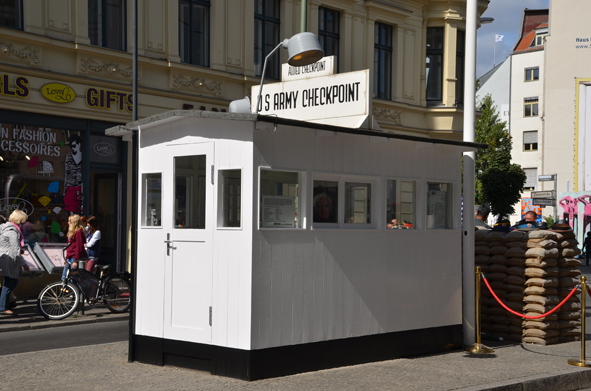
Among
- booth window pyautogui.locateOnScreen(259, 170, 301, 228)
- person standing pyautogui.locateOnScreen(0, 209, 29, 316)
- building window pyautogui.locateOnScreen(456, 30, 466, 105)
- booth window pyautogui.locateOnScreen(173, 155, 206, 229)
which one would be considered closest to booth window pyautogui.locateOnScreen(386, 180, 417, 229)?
booth window pyautogui.locateOnScreen(259, 170, 301, 228)

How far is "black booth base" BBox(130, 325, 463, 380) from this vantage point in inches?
316

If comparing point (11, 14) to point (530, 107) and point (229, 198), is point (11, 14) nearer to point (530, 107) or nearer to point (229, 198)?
point (229, 198)

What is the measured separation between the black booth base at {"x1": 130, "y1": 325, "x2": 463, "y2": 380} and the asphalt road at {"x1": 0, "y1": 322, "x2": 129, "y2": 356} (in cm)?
257

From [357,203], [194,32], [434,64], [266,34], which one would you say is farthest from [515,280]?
[434,64]

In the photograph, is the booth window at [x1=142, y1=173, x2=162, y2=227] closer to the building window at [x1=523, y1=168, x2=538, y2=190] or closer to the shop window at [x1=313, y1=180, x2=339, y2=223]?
the shop window at [x1=313, y1=180, x2=339, y2=223]

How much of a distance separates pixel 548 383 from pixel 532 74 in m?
56.1

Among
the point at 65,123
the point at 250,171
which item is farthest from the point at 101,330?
the point at 65,123

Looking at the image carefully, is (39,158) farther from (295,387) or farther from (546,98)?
(546,98)

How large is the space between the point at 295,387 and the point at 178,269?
6.02ft

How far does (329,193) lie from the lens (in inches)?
352

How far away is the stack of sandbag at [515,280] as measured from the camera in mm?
11047

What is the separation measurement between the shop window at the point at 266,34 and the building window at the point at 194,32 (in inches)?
72.8

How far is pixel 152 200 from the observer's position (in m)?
8.96

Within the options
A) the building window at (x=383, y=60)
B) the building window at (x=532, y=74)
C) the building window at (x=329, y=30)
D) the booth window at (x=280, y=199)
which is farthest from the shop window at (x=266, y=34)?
the building window at (x=532, y=74)
